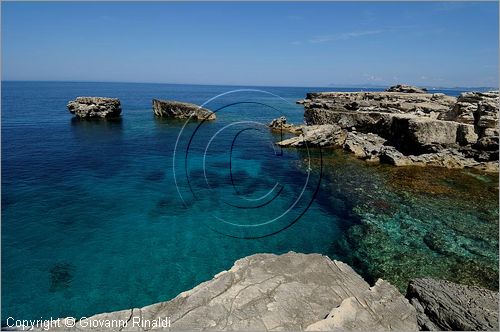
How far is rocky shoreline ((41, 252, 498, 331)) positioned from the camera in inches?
336

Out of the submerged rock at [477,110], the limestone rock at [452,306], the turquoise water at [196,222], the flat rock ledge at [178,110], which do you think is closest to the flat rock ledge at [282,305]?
the limestone rock at [452,306]

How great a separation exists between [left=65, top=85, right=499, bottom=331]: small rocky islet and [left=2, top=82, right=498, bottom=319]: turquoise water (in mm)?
227

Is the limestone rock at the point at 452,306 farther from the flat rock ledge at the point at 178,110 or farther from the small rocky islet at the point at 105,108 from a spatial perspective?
the flat rock ledge at the point at 178,110

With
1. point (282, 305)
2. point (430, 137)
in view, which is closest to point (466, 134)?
point (430, 137)

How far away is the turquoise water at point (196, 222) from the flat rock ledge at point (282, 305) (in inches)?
229

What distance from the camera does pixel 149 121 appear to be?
6812 cm

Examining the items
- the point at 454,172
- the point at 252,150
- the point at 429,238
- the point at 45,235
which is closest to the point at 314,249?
the point at 429,238

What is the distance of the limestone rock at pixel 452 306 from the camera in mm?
9148

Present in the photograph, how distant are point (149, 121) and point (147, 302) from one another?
5905 cm

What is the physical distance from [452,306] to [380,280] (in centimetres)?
217

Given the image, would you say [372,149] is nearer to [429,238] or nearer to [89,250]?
[429,238]

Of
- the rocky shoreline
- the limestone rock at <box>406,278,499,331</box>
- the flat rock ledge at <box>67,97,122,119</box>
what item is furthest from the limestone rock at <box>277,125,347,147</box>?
the flat rock ledge at <box>67,97,122,119</box>

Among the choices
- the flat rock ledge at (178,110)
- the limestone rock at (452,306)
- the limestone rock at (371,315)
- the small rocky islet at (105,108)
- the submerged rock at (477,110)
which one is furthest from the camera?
the flat rock ledge at (178,110)

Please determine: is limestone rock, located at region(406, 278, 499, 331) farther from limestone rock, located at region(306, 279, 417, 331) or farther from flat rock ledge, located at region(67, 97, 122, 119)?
flat rock ledge, located at region(67, 97, 122, 119)
